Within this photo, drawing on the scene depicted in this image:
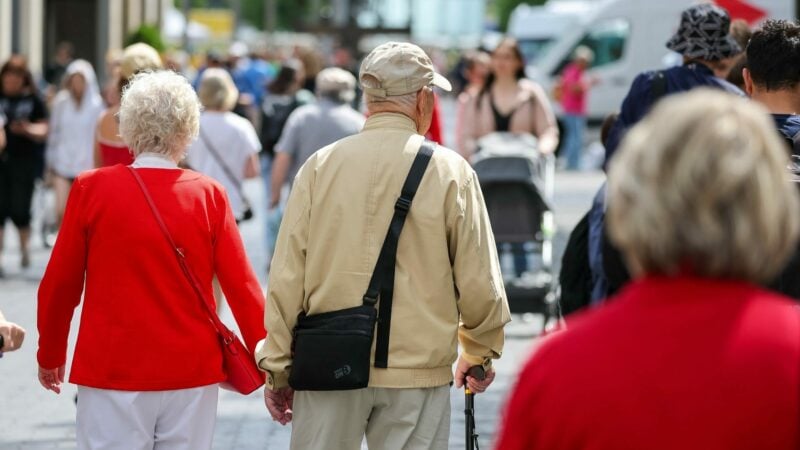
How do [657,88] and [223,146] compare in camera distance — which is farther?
[223,146]

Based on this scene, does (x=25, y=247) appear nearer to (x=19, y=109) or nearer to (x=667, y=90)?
(x=19, y=109)

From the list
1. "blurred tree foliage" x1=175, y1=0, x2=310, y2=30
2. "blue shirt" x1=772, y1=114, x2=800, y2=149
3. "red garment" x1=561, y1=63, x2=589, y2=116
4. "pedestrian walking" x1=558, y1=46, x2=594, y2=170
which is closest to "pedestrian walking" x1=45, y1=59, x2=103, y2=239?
"blue shirt" x1=772, y1=114, x2=800, y2=149

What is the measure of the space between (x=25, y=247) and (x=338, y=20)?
134 feet

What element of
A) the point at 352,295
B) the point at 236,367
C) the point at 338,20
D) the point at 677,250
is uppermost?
the point at 677,250

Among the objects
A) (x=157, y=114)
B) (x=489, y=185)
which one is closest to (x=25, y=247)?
(x=489, y=185)

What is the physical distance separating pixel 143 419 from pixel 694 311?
2.84 m

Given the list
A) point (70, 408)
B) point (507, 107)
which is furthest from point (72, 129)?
point (70, 408)

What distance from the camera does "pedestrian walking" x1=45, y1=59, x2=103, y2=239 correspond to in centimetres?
1422

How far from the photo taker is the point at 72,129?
14242 millimetres

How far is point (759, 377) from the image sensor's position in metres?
2.30

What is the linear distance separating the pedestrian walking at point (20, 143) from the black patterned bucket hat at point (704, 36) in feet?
29.9

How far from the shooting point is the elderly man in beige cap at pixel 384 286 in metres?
4.50

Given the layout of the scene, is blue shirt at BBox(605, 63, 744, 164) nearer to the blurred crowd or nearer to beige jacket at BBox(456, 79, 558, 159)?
the blurred crowd

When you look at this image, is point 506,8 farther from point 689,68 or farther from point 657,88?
point 657,88
